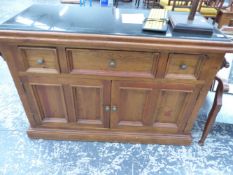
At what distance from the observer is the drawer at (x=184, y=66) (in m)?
0.90

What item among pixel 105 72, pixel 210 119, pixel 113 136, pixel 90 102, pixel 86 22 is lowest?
pixel 113 136

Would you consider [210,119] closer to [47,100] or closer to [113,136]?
[113,136]

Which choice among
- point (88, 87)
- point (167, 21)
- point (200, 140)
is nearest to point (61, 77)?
point (88, 87)

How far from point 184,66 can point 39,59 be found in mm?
746

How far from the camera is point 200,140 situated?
4.39 feet

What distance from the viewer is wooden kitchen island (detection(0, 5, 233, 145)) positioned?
84cm

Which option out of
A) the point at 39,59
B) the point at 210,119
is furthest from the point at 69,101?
the point at 210,119

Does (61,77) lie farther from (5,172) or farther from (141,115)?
(5,172)

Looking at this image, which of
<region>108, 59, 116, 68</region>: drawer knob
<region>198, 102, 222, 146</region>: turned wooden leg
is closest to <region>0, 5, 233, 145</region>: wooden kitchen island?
<region>108, 59, 116, 68</region>: drawer knob

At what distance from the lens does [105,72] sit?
970 mm

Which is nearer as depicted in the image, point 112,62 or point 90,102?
point 112,62

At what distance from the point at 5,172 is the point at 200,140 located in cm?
135

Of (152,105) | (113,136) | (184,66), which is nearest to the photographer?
(184,66)

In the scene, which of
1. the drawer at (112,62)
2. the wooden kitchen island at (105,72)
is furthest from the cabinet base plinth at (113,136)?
the drawer at (112,62)
